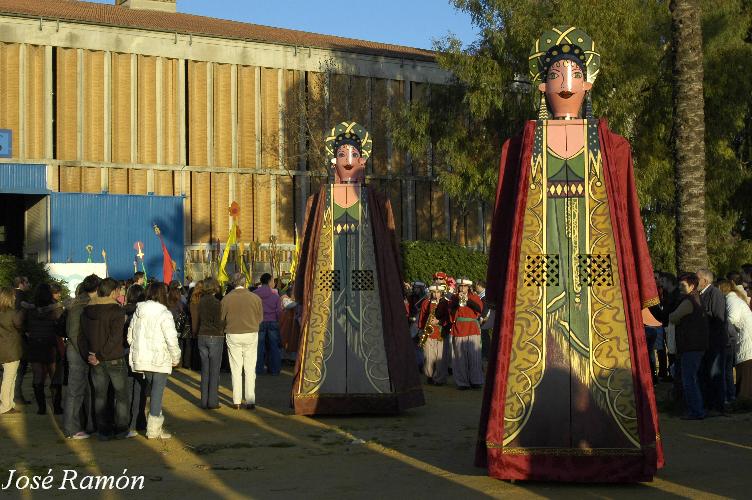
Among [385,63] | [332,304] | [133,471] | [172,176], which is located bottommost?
[133,471]

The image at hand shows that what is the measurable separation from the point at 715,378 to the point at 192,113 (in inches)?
1439

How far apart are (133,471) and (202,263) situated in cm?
3729

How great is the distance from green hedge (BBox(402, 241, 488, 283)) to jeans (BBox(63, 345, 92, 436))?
92.8 feet

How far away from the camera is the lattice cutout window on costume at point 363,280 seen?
542 inches

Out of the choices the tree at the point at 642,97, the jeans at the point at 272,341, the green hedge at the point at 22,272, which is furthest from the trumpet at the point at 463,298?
the tree at the point at 642,97

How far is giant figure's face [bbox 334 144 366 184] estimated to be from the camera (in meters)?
14.0

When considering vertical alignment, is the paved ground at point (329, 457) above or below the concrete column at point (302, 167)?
below

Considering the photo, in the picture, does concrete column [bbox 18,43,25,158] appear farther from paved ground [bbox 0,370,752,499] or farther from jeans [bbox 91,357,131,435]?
jeans [bbox 91,357,131,435]

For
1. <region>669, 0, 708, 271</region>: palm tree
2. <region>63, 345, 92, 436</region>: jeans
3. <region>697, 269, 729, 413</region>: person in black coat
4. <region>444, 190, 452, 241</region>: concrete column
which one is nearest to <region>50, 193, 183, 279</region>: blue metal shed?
<region>444, 190, 452, 241</region>: concrete column

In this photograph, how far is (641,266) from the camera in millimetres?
9023

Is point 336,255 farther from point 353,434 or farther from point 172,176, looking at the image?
point 172,176

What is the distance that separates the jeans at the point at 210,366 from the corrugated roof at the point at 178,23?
32942mm

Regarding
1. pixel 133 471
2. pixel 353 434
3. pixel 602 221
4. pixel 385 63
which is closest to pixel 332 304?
pixel 353 434

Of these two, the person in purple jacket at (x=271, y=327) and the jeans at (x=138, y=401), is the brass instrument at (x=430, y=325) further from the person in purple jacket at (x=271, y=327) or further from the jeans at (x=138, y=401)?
the jeans at (x=138, y=401)
